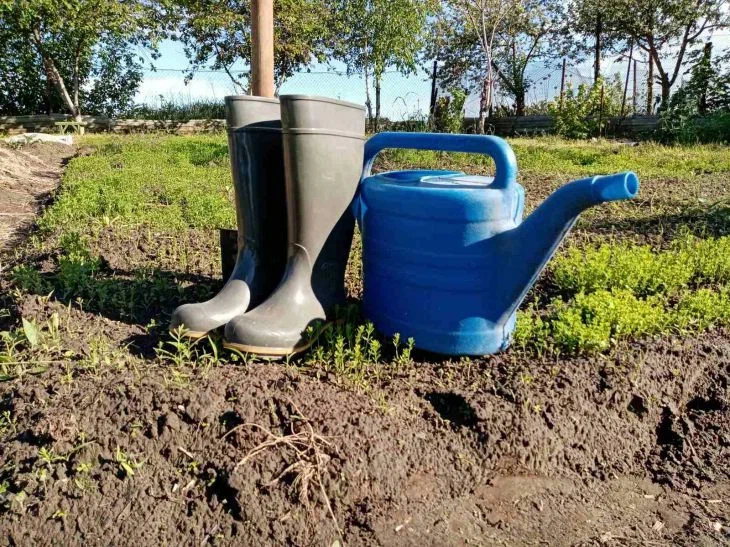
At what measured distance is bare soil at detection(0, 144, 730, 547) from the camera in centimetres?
130

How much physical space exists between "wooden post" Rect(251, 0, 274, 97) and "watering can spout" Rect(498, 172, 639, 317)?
1.08 metres

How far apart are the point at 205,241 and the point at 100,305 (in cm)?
100

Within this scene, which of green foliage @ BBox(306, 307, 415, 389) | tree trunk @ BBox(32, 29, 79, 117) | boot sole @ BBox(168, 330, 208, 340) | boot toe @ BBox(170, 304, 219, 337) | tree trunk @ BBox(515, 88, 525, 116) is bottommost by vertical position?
green foliage @ BBox(306, 307, 415, 389)

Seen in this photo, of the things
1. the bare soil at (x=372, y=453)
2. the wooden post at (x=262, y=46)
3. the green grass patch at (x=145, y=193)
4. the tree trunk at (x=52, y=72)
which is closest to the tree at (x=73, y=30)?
the tree trunk at (x=52, y=72)

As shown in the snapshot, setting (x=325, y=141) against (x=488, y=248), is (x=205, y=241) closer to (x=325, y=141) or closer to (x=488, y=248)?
(x=325, y=141)

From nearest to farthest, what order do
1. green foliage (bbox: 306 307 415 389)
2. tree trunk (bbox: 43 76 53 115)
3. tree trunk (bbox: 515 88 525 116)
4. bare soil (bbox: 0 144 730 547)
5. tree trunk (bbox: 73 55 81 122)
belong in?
bare soil (bbox: 0 144 730 547) → green foliage (bbox: 306 307 415 389) → tree trunk (bbox: 73 55 81 122) → tree trunk (bbox: 43 76 53 115) → tree trunk (bbox: 515 88 525 116)

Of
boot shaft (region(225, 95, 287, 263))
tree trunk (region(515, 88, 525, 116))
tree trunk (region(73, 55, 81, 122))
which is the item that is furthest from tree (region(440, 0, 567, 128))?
boot shaft (region(225, 95, 287, 263))

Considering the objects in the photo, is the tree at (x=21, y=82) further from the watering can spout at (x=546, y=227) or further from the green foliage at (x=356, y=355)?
the watering can spout at (x=546, y=227)

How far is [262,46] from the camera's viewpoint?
2.08 m

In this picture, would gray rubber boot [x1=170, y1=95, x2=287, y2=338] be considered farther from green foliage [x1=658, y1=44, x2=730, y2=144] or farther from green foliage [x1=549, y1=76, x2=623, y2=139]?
Result: green foliage [x1=549, y1=76, x2=623, y2=139]

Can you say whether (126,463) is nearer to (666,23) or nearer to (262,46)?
(262,46)

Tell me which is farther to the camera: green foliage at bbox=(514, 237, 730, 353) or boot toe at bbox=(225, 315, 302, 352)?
green foliage at bbox=(514, 237, 730, 353)

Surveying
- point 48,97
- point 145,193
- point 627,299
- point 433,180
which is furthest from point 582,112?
point 48,97

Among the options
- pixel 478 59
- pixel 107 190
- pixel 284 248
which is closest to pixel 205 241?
pixel 284 248
